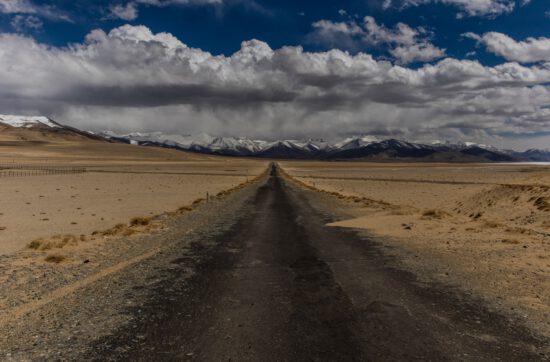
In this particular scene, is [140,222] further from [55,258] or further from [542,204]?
[542,204]

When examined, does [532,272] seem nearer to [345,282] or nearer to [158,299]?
[345,282]

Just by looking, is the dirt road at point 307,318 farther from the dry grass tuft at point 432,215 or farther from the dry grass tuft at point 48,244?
the dry grass tuft at point 432,215

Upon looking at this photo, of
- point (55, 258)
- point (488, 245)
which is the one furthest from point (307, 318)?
point (488, 245)

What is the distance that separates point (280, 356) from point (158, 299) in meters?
4.16

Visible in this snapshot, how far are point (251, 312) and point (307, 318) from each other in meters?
1.25

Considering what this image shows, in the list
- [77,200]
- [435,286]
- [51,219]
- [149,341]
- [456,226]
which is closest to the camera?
[149,341]

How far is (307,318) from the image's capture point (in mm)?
8555

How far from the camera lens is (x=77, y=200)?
4025 cm

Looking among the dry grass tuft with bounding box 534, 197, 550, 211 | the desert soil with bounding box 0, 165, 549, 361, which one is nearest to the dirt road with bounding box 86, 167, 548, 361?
the desert soil with bounding box 0, 165, 549, 361

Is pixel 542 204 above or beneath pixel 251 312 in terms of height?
above

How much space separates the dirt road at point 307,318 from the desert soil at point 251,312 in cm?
3

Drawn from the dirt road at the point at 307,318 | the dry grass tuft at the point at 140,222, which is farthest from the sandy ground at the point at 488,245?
the dry grass tuft at the point at 140,222

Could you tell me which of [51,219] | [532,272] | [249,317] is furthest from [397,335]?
[51,219]

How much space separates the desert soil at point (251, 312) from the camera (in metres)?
7.10
